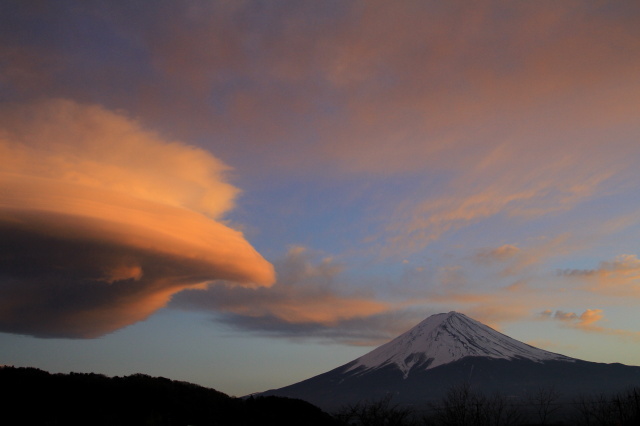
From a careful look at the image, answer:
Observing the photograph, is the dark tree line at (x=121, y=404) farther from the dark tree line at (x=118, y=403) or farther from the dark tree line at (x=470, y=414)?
the dark tree line at (x=470, y=414)

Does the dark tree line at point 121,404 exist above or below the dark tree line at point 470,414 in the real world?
above

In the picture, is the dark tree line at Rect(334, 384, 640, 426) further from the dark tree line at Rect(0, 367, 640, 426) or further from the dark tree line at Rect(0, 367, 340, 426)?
the dark tree line at Rect(0, 367, 340, 426)

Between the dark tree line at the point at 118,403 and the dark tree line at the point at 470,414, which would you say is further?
the dark tree line at the point at 470,414

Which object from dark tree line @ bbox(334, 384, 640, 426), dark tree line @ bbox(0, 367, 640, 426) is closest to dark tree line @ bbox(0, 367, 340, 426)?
dark tree line @ bbox(0, 367, 640, 426)

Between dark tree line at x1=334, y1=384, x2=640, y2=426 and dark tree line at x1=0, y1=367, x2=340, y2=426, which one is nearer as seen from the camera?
dark tree line at x1=0, y1=367, x2=340, y2=426

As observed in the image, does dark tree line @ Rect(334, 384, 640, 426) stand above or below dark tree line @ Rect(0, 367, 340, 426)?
below

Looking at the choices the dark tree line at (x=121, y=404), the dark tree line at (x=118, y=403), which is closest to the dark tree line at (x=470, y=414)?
the dark tree line at (x=121, y=404)

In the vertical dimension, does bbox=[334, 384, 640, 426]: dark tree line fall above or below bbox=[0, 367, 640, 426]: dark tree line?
below

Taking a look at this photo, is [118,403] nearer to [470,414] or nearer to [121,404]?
[121,404]

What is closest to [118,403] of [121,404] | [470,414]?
[121,404]

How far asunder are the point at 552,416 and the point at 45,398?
146367mm

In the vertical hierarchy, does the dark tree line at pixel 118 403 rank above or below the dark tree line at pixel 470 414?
above

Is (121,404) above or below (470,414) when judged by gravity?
above

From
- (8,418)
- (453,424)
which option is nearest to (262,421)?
(8,418)
